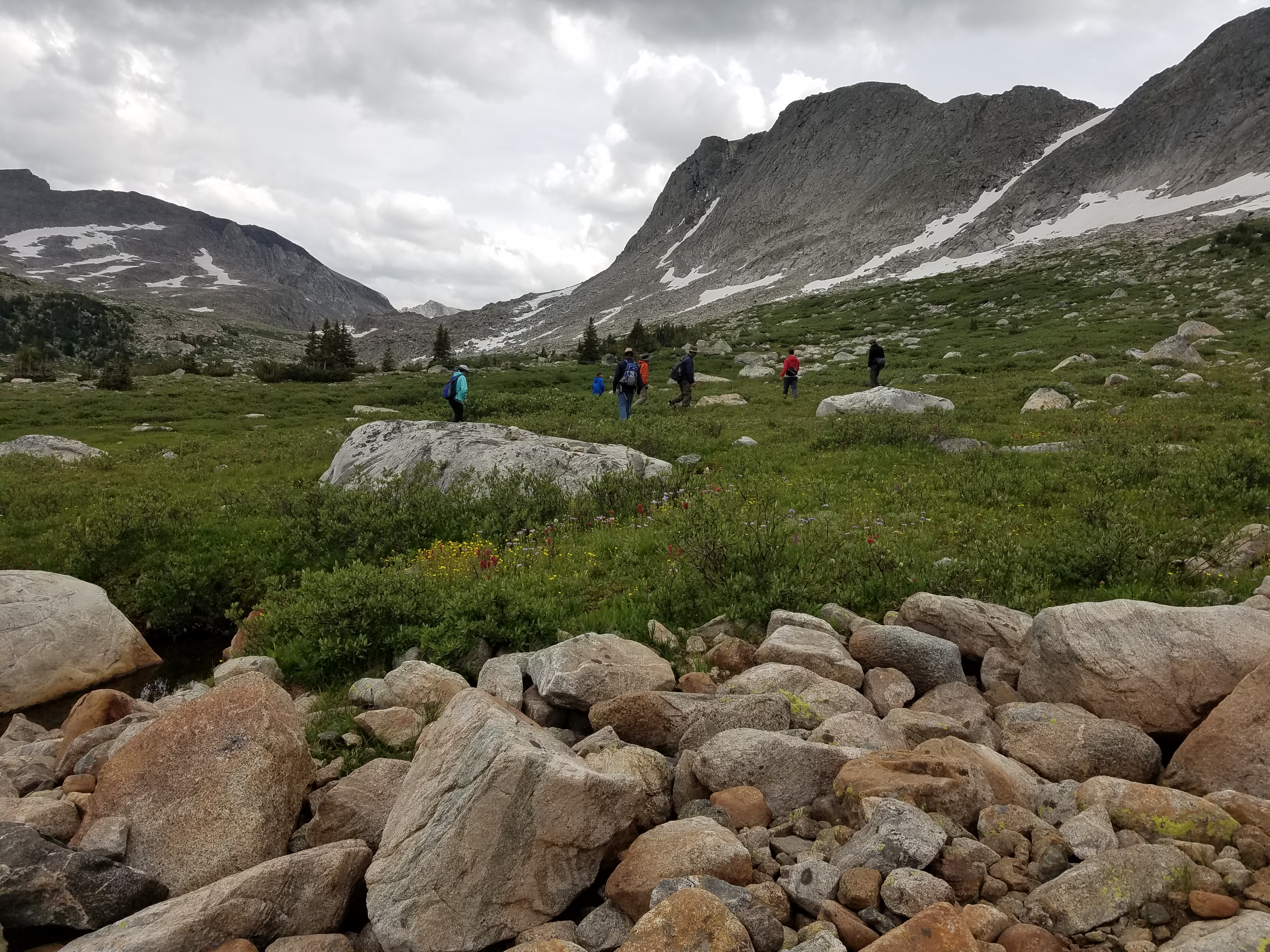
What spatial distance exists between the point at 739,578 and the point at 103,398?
39.5m

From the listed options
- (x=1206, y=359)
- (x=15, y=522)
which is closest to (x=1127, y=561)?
(x=15, y=522)

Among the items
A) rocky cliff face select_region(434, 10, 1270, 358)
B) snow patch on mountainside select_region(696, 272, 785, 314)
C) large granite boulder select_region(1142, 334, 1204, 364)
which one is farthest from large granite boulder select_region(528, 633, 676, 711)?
snow patch on mountainside select_region(696, 272, 785, 314)

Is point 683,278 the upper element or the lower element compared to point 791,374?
upper

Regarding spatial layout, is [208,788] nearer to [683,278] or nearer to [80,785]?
[80,785]

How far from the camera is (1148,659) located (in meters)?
5.57

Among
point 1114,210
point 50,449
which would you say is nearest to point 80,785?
point 50,449

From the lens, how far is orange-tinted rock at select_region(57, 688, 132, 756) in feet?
22.8

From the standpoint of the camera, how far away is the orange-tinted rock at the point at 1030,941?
314cm

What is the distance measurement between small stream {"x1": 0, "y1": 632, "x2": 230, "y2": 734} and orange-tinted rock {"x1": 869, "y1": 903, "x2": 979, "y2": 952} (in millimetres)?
10196

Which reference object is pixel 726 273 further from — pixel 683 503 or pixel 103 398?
pixel 683 503

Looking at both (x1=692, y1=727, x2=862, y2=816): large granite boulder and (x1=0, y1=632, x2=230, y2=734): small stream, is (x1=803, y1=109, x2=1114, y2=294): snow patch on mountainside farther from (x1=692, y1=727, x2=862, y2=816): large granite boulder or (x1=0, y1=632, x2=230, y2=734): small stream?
(x1=692, y1=727, x2=862, y2=816): large granite boulder

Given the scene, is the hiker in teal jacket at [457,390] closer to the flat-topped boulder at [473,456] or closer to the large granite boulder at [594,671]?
the flat-topped boulder at [473,456]

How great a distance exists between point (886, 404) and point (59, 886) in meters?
23.3

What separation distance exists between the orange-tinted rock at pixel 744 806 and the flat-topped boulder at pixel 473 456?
33.8 feet
